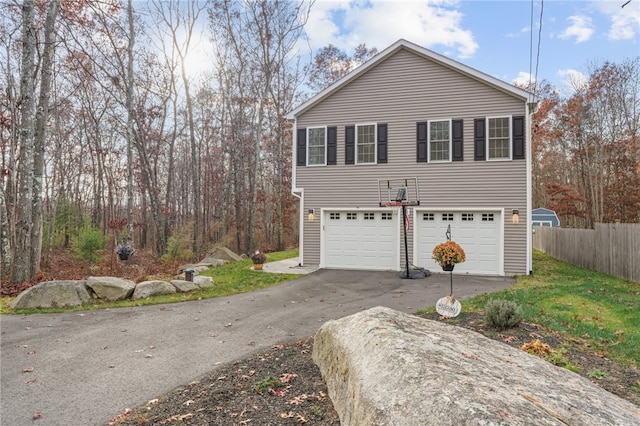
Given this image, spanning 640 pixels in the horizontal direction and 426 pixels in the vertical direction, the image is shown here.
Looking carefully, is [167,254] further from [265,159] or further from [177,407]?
[177,407]

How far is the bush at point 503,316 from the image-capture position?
17.3 feet

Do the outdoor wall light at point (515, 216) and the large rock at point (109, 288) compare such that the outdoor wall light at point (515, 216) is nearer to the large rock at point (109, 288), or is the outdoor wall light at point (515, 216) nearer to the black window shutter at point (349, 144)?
the black window shutter at point (349, 144)

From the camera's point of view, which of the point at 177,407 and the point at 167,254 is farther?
the point at 167,254

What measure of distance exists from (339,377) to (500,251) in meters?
10.4

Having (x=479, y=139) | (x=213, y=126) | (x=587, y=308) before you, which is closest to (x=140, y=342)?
(x=587, y=308)

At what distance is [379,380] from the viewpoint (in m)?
2.53

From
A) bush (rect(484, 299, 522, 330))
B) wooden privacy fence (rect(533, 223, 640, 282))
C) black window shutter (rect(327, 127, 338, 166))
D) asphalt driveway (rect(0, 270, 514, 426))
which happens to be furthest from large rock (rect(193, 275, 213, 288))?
wooden privacy fence (rect(533, 223, 640, 282))

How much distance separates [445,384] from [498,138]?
1157 cm

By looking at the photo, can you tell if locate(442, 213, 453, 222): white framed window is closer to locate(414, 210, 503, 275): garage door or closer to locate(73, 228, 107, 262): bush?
locate(414, 210, 503, 275): garage door

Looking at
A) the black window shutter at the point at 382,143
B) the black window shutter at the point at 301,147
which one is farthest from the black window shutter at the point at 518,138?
the black window shutter at the point at 301,147

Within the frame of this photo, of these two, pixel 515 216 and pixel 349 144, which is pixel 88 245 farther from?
pixel 515 216

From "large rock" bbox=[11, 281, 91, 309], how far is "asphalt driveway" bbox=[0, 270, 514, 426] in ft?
1.81

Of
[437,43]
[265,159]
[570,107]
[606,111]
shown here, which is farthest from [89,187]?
[606,111]

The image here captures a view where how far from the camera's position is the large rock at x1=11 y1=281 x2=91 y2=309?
7.54 metres
